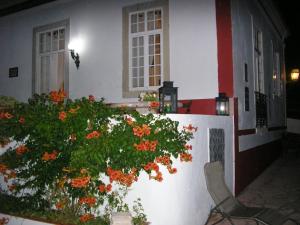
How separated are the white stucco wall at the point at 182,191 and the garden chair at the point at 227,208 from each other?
0.21 m

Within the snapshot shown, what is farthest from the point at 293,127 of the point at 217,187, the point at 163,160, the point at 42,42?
the point at 163,160

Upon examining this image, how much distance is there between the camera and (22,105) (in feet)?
16.0

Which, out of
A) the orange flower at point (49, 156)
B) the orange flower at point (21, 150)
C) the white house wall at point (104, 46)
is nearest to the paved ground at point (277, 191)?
the white house wall at point (104, 46)

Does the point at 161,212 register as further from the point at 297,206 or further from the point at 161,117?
the point at 297,206

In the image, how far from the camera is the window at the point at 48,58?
9266 millimetres

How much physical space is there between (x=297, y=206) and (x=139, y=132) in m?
3.96

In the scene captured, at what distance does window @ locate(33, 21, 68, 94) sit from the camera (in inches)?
365

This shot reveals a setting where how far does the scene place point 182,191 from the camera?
14.1 feet

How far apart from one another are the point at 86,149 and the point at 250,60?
5.89 m

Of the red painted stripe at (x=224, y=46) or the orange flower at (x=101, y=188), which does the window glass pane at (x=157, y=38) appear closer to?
the red painted stripe at (x=224, y=46)

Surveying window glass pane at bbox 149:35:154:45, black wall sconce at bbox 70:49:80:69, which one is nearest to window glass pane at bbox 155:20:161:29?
window glass pane at bbox 149:35:154:45

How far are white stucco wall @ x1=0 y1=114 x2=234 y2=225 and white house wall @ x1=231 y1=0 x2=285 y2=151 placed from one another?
2316 mm

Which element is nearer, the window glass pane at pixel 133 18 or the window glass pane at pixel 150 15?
the window glass pane at pixel 150 15

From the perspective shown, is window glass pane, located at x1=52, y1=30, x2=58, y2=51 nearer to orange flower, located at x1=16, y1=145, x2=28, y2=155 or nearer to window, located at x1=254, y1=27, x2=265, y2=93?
orange flower, located at x1=16, y1=145, x2=28, y2=155
